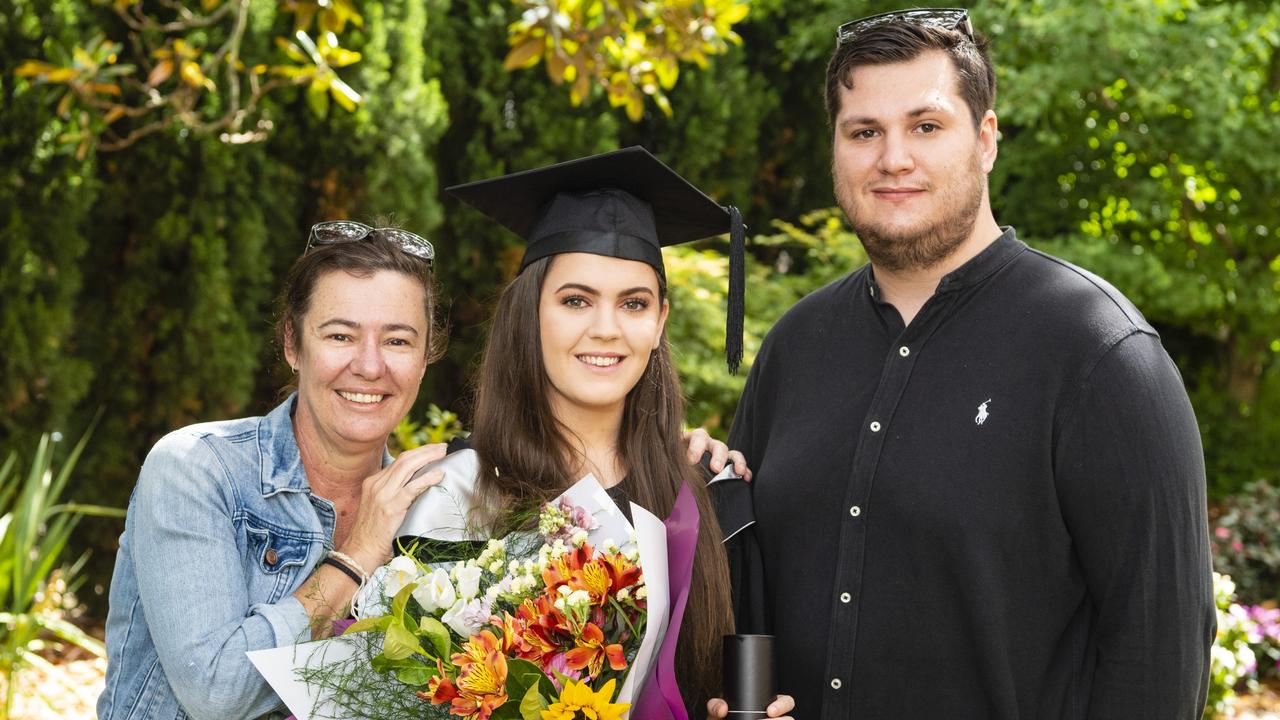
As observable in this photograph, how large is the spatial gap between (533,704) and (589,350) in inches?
32.4

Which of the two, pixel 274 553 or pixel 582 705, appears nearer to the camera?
pixel 582 705

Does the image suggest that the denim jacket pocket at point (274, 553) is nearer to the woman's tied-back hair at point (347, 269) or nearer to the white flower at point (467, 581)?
the woman's tied-back hair at point (347, 269)

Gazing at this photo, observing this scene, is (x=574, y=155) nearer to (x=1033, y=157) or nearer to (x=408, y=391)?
(x=1033, y=157)

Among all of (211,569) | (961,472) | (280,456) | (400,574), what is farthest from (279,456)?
(961,472)

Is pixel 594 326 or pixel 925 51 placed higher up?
pixel 925 51

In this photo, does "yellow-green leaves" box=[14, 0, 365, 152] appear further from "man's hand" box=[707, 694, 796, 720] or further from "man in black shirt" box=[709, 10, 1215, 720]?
"man's hand" box=[707, 694, 796, 720]

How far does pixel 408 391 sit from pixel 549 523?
0.67 m

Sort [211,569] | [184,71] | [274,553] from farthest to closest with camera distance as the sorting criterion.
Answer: [184,71]
[274,553]
[211,569]

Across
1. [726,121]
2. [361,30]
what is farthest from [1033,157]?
[361,30]

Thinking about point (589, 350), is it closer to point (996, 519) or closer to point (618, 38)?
point (996, 519)

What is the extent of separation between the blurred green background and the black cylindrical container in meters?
2.55

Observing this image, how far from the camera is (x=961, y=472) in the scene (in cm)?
229

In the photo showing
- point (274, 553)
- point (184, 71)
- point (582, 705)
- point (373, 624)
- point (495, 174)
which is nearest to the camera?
point (582, 705)

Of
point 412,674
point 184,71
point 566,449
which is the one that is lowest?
point 412,674
